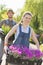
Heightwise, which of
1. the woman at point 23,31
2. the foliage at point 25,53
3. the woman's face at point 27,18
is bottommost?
Result: the foliage at point 25,53

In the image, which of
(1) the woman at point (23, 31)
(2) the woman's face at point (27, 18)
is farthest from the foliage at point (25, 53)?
(2) the woman's face at point (27, 18)

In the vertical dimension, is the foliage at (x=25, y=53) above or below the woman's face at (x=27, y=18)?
below

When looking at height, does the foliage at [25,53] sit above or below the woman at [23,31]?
below

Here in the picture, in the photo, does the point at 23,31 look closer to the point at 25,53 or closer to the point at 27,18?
the point at 27,18

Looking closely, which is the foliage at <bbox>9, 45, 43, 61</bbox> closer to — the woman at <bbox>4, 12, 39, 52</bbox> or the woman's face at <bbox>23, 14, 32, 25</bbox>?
the woman at <bbox>4, 12, 39, 52</bbox>

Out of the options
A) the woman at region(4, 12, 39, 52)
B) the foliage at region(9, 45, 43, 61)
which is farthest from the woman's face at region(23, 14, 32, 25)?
the foliage at region(9, 45, 43, 61)

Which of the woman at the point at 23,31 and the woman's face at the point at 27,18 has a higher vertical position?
the woman's face at the point at 27,18

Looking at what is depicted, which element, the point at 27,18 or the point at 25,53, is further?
the point at 27,18

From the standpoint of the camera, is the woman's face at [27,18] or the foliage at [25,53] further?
the woman's face at [27,18]

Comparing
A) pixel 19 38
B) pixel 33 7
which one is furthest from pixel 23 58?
pixel 33 7

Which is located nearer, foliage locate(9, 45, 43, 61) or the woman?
foliage locate(9, 45, 43, 61)

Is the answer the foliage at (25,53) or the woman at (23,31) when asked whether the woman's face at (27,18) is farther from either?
the foliage at (25,53)

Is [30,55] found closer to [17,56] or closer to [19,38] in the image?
[17,56]

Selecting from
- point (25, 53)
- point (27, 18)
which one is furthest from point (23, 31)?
point (25, 53)
